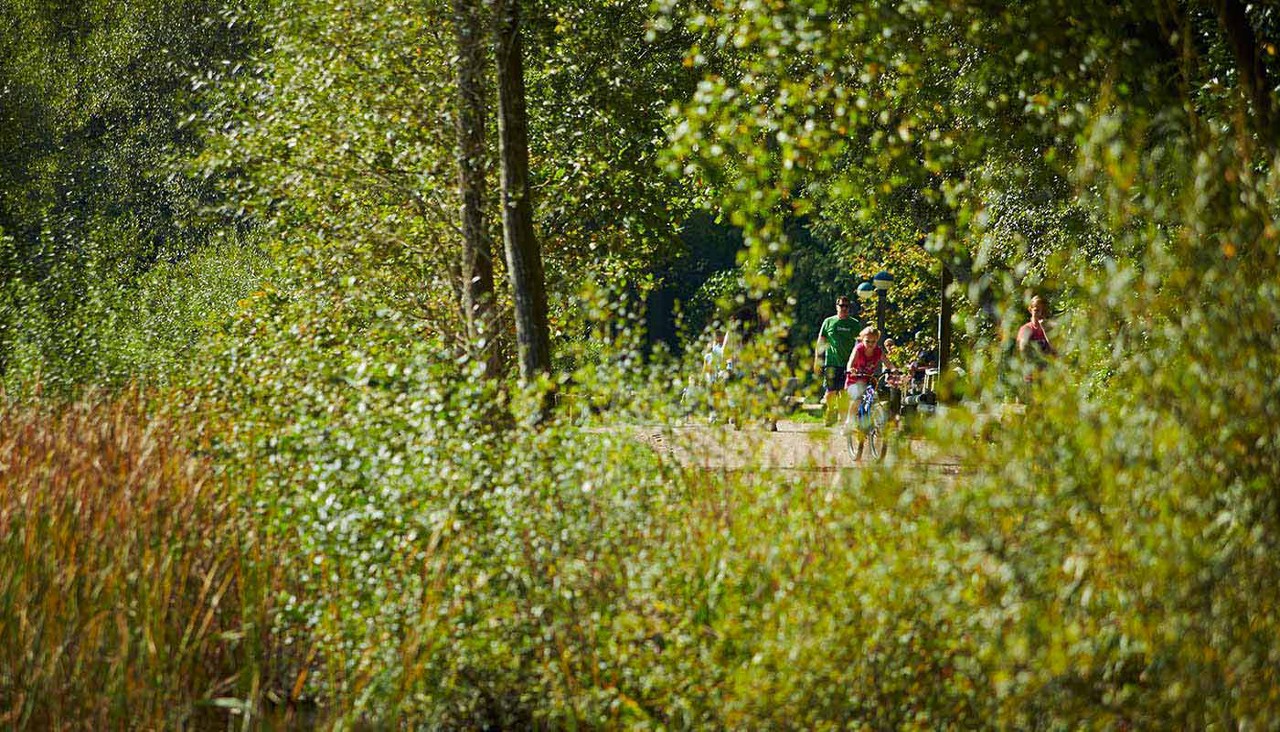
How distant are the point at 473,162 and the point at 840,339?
6.35 metres

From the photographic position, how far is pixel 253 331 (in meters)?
10.1

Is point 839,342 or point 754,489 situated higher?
point 839,342

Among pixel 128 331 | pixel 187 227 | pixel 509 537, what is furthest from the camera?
pixel 187 227

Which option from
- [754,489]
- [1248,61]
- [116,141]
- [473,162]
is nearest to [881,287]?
[473,162]

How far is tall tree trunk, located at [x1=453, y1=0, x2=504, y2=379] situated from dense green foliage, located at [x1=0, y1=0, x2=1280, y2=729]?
13.0 inches

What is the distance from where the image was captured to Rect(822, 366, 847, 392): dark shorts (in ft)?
50.6

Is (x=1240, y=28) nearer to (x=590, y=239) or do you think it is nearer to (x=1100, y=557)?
(x=1100, y=557)

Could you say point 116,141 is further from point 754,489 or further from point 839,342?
point 754,489

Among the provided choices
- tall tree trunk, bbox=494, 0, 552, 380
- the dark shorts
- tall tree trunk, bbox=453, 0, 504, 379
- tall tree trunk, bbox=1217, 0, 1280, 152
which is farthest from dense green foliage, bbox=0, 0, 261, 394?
tall tree trunk, bbox=1217, 0, 1280, 152

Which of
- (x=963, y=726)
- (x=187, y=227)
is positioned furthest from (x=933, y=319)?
(x=963, y=726)

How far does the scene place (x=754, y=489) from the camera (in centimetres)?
582

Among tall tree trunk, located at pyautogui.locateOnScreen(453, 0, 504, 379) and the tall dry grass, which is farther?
tall tree trunk, located at pyautogui.locateOnScreen(453, 0, 504, 379)

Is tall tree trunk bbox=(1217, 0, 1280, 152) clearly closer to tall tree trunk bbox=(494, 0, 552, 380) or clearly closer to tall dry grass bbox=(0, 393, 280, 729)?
tall tree trunk bbox=(494, 0, 552, 380)

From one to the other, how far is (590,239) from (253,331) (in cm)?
432
